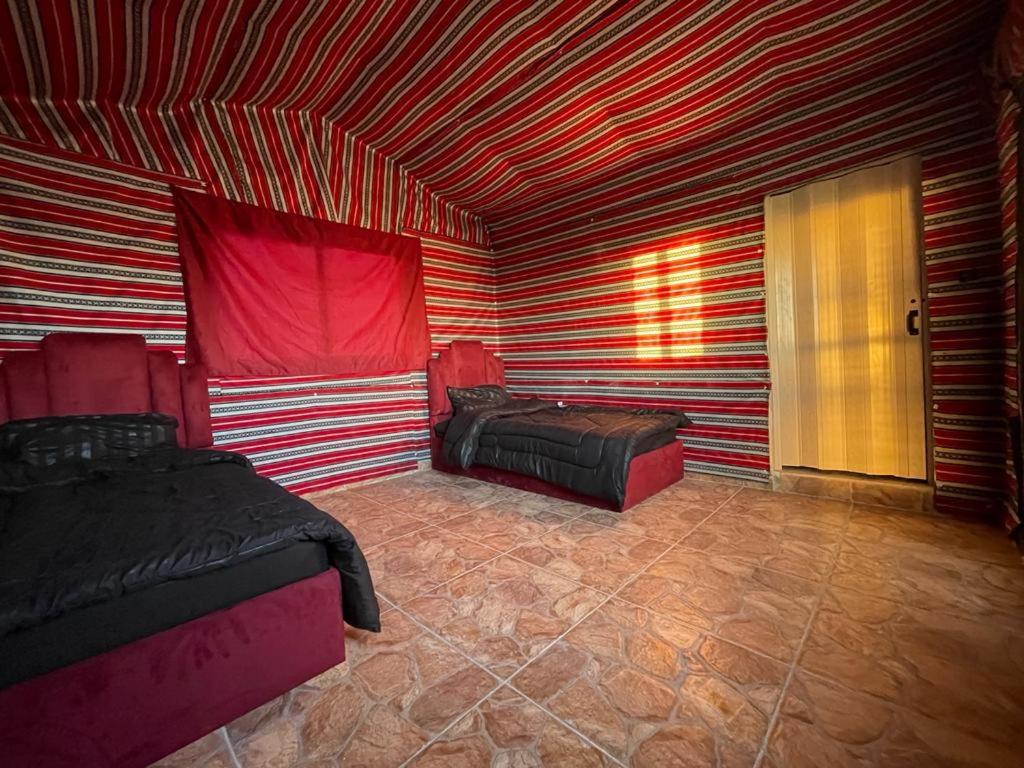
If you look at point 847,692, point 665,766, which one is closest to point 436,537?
point 665,766

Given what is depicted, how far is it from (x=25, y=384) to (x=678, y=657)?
11.8 ft

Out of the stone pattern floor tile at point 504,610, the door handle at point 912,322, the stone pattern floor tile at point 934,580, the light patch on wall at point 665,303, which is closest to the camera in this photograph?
the stone pattern floor tile at point 504,610

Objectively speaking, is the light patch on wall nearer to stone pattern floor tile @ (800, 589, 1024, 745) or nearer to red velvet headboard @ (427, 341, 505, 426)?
red velvet headboard @ (427, 341, 505, 426)

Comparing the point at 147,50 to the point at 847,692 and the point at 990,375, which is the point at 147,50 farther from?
the point at 990,375

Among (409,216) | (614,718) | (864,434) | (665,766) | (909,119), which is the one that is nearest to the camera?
(665,766)

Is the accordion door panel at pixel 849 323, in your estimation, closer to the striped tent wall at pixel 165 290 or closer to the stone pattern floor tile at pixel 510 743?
the stone pattern floor tile at pixel 510 743

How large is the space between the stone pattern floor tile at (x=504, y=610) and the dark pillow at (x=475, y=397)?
2.18 meters

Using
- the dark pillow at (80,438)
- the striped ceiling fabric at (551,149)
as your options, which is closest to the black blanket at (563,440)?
the striped ceiling fabric at (551,149)

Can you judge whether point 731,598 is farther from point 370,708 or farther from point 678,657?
point 370,708

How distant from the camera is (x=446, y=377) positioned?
172 inches

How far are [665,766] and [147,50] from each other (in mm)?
3960

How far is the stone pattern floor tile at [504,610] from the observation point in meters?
1.55

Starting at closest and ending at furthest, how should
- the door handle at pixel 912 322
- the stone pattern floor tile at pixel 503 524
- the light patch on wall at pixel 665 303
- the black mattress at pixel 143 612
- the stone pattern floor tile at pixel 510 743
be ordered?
the black mattress at pixel 143 612, the stone pattern floor tile at pixel 510 743, the stone pattern floor tile at pixel 503 524, the door handle at pixel 912 322, the light patch on wall at pixel 665 303

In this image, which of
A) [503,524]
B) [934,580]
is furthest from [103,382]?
[934,580]
